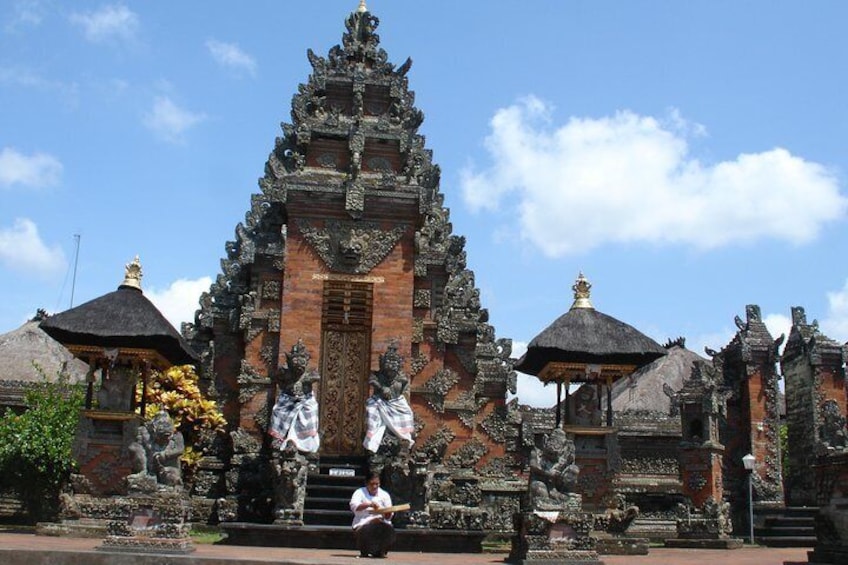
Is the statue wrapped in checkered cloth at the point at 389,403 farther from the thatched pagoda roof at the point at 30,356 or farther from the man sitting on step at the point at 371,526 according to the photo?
the thatched pagoda roof at the point at 30,356

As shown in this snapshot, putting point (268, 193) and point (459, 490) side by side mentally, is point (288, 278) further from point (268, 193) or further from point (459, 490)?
point (459, 490)

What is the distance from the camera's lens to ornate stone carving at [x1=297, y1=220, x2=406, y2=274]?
17609 millimetres

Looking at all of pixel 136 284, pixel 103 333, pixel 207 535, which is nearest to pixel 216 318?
pixel 136 284

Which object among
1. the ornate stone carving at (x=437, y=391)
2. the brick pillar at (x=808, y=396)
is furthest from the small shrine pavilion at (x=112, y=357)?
the brick pillar at (x=808, y=396)

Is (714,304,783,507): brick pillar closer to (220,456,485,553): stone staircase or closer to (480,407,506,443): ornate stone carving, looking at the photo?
(480,407,506,443): ornate stone carving

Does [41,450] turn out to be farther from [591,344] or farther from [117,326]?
[591,344]

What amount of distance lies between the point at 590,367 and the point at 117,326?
8879 mm

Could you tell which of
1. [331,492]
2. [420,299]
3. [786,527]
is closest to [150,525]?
[331,492]

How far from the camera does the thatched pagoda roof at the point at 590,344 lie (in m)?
16.3

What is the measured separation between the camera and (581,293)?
698 inches

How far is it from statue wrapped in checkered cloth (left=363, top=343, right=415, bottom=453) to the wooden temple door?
1.60 metres

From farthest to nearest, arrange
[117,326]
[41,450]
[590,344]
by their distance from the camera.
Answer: [41,450] → [590,344] → [117,326]

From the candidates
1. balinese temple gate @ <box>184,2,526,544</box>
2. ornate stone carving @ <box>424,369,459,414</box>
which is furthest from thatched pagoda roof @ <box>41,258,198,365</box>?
ornate stone carving @ <box>424,369,459,414</box>

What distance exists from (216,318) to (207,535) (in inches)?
191
